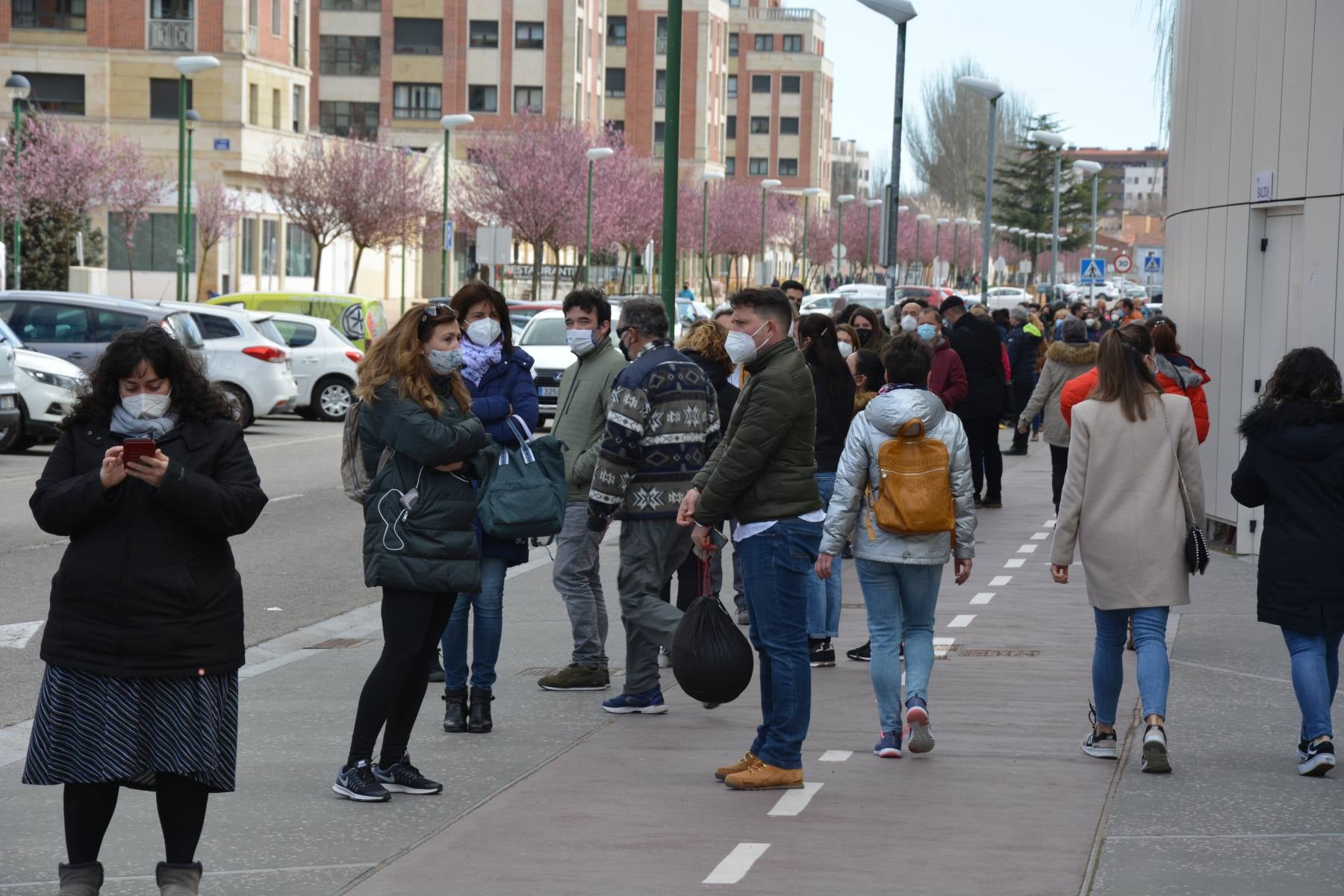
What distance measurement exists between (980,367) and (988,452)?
0.83 metres

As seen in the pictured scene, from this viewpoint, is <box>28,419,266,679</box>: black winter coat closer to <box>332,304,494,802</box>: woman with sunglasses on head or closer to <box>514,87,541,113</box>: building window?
<box>332,304,494,802</box>: woman with sunglasses on head

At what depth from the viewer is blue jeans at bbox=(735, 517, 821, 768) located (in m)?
6.84

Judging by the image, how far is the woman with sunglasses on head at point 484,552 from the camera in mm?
7891

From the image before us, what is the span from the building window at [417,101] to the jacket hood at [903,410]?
8805cm

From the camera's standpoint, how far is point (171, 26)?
210 ft

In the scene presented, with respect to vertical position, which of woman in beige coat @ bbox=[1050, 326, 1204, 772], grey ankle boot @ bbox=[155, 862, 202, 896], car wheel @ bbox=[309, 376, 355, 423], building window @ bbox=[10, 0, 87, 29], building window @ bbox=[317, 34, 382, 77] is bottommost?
car wheel @ bbox=[309, 376, 355, 423]

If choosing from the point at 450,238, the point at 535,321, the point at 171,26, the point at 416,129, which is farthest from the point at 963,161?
the point at 535,321

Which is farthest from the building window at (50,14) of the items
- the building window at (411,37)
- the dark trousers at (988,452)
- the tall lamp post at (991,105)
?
the dark trousers at (988,452)

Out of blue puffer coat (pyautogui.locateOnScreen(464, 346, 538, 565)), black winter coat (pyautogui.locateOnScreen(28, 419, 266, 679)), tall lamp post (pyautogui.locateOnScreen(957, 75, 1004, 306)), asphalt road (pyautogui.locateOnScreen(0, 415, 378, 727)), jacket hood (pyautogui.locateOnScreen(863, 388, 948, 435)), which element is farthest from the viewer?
tall lamp post (pyautogui.locateOnScreen(957, 75, 1004, 306))

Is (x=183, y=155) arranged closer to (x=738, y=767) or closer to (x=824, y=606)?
(x=824, y=606)

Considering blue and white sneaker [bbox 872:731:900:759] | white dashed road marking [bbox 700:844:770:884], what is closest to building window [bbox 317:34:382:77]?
blue and white sneaker [bbox 872:731:900:759]

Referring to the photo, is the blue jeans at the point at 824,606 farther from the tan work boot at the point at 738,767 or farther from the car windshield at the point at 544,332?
→ the car windshield at the point at 544,332

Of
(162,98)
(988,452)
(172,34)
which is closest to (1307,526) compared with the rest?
(988,452)

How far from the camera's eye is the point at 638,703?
8.38m
